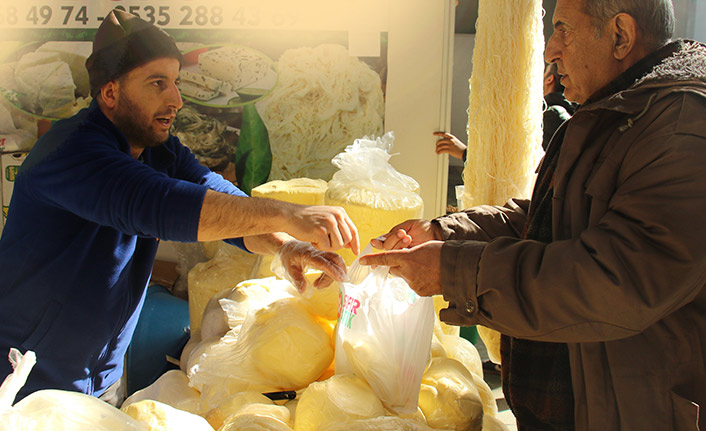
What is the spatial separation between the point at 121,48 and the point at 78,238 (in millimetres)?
604

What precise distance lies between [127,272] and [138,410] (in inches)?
22.8

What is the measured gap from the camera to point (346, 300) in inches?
63.5

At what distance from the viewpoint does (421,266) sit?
1311 millimetres

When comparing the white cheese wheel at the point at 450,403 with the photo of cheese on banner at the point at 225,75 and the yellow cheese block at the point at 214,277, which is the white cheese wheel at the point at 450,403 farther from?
the photo of cheese on banner at the point at 225,75

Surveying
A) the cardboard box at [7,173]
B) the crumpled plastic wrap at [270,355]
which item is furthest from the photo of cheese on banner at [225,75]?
the crumpled plastic wrap at [270,355]

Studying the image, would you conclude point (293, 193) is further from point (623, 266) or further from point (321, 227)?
point (623, 266)

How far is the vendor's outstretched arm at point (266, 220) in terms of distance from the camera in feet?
4.83

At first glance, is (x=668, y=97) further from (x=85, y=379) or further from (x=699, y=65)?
(x=85, y=379)

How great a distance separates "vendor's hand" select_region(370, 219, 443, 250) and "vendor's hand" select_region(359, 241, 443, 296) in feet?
0.86

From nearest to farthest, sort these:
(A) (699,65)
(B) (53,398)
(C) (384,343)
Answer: (B) (53,398) → (A) (699,65) → (C) (384,343)

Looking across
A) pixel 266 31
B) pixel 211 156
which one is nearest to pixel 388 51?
pixel 266 31

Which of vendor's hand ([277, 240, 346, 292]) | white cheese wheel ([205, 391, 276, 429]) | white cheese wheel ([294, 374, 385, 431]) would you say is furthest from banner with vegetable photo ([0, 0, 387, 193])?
white cheese wheel ([294, 374, 385, 431])

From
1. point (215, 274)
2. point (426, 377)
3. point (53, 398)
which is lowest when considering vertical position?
point (215, 274)

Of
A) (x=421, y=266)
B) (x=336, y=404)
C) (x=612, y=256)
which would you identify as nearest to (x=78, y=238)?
(x=336, y=404)
